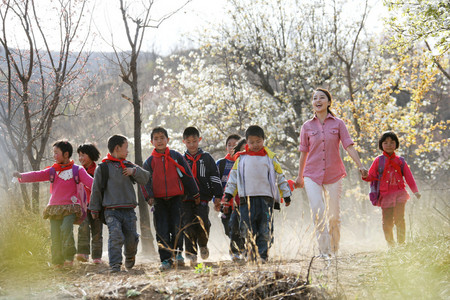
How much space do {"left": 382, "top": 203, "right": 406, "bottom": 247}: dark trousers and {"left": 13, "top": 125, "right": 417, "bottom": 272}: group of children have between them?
0.01m

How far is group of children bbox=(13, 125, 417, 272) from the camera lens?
558 centimetres

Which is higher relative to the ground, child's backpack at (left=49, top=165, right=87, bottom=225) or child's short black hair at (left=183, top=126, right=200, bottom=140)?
child's short black hair at (left=183, top=126, right=200, bottom=140)

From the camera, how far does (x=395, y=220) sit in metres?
6.77

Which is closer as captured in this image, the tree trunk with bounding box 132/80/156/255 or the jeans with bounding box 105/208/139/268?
the jeans with bounding box 105/208/139/268

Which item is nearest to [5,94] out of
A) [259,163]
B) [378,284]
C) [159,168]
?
[159,168]

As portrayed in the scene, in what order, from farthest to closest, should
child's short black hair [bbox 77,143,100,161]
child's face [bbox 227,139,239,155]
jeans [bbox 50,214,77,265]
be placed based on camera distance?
1. child's face [bbox 227,139,239,155]
2. child's short black hair [bbox 77,143,100,161]
3. jeans [bbox 50,214,77,265]

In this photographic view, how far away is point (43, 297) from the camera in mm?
3967

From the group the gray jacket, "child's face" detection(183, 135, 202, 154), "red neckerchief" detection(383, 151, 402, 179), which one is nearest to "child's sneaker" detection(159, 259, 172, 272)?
the gray jacket

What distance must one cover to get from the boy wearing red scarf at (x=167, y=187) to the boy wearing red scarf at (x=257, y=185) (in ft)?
2.96

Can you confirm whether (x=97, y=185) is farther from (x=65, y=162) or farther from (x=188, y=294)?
(x=188, y=294)

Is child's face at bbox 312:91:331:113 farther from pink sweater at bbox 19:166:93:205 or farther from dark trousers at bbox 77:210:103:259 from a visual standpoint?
dark trousers at bbox 77:210:103:259

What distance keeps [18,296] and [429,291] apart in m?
3.18

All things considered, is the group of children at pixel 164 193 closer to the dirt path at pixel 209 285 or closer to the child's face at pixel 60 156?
the child's face at pixel 60 156

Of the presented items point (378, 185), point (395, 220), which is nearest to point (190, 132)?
point (378, 185)
